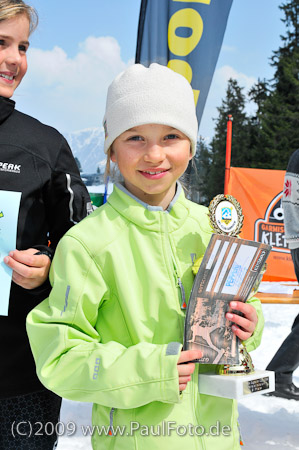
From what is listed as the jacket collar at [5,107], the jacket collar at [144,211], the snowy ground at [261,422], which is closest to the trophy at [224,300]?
the jacket collar at [144,211]

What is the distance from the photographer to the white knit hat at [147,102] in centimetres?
142

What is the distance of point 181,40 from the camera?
525cm

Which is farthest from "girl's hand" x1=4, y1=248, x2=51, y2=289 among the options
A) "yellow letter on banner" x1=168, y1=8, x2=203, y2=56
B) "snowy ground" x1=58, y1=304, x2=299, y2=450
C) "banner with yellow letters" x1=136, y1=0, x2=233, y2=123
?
"yellow letter on banner" x1=168, y1=8, x2=203, y2=56

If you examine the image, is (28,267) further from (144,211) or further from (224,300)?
(224,300)

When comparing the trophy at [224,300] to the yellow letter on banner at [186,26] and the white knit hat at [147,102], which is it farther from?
the yellow letter on banner at [186,26]

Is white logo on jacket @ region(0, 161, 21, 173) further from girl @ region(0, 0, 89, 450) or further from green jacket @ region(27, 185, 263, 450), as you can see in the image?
green jacket @ region(27, 185, 263, 450)

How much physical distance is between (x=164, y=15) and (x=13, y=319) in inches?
172

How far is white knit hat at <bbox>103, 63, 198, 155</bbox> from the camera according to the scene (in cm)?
142

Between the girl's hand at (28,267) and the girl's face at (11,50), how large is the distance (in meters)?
0.55

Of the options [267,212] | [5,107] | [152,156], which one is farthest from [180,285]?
[267,212]

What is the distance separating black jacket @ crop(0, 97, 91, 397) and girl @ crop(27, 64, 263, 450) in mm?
351

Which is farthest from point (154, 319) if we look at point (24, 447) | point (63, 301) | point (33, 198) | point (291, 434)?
point (291, 434)

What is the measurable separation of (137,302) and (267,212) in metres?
6.71

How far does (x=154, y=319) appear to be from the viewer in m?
1.40
